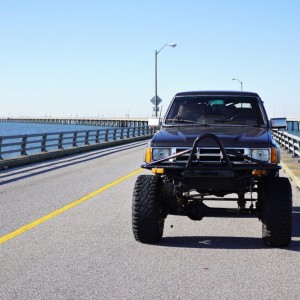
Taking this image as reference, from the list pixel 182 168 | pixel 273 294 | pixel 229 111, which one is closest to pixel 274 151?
pixel 182 168

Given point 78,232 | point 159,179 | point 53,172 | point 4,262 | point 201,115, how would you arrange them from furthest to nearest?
point 53,172, point 201,115, point 78,232, point 159,179, point 4,262

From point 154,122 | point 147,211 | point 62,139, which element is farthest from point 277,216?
point 62,139

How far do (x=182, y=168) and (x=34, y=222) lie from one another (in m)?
3.07

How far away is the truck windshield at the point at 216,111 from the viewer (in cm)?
883

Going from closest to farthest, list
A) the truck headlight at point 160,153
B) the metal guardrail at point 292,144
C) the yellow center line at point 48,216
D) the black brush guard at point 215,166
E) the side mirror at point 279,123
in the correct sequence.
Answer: the black brush guard at point 215,166 → the truck headlight at point 160,153 → the yellow center line at point 48,216 → the side mirror at point 279,123 → the metal guardrail at point 292,144

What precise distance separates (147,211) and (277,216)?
62.7 inches

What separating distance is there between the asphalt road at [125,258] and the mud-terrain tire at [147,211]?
6.4 inches

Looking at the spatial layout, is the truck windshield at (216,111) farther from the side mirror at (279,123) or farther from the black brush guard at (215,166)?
the black brush guard at (215,166)

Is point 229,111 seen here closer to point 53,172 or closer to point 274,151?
point 274,151

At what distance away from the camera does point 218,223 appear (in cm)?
912

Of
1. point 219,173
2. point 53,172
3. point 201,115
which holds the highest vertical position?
point 201,115

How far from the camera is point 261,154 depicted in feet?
23.7

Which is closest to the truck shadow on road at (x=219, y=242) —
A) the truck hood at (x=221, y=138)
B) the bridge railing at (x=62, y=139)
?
the truck hood at (x=221, y=138)

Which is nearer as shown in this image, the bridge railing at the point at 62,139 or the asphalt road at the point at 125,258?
the asphalt road at the point at 125,258
